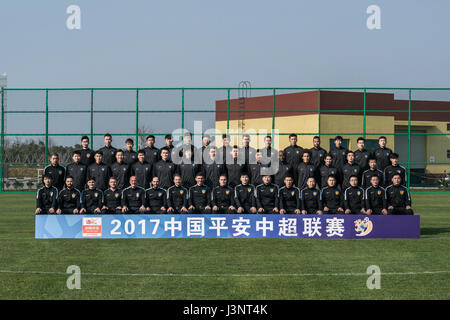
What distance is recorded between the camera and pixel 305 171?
1366 centimetres

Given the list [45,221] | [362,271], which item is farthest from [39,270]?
[362,271]

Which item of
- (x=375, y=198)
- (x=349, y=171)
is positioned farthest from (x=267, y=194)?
(x=375, y=198)

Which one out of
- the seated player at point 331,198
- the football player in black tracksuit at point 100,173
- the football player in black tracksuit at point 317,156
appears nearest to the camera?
the seated player at point 331,198

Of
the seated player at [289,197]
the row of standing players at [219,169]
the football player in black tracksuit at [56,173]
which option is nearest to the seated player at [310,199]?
the seated player at [289,197]

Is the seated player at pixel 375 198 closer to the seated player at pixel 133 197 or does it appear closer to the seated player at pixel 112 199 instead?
the seated player at pixel 133 197

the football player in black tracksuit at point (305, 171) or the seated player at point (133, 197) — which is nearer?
the seated player at point (133, 197)

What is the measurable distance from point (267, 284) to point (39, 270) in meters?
3.63

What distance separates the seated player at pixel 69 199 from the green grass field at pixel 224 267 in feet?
3.16

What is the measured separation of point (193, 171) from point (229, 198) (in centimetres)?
141

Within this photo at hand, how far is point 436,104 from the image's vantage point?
142 ft

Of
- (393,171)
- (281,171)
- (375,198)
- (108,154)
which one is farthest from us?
(108,154)

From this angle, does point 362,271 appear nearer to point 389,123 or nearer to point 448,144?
point 389,123

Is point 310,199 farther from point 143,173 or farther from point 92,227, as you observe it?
point 92,227

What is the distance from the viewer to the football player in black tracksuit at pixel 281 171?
1364cm
